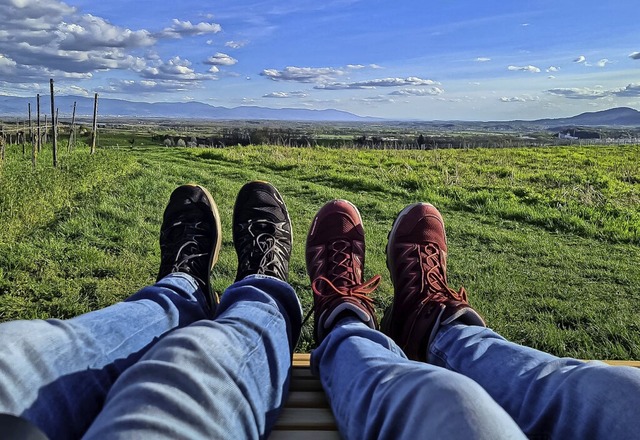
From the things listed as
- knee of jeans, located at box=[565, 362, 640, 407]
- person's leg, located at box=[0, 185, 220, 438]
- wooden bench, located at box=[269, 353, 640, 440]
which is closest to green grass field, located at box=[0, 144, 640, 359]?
wooden bench, located at box=[269, 353, 640, 440]

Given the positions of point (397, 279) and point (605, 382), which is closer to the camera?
point (605, 382)

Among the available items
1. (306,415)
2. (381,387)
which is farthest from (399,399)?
(306,415)

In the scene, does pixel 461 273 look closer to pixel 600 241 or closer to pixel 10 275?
pixel 600 241

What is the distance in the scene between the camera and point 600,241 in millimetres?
5488

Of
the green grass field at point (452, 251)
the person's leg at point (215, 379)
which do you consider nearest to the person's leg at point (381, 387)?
the person's leg at point (215, 379)

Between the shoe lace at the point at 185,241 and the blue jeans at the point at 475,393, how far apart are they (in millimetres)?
942

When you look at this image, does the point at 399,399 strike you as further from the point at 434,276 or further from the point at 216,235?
the point at 216,235

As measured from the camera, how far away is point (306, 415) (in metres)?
1.41

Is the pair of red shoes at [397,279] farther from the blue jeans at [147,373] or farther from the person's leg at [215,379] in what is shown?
the blue jeans at [147,373]

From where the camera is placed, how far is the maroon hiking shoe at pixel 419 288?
1.80m

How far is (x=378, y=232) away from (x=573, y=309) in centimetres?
216

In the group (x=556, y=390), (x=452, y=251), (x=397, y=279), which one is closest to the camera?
(x=556, y=390)

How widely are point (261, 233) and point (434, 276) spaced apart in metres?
0.85

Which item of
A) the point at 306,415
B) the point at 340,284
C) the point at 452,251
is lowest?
the point at 452,251
